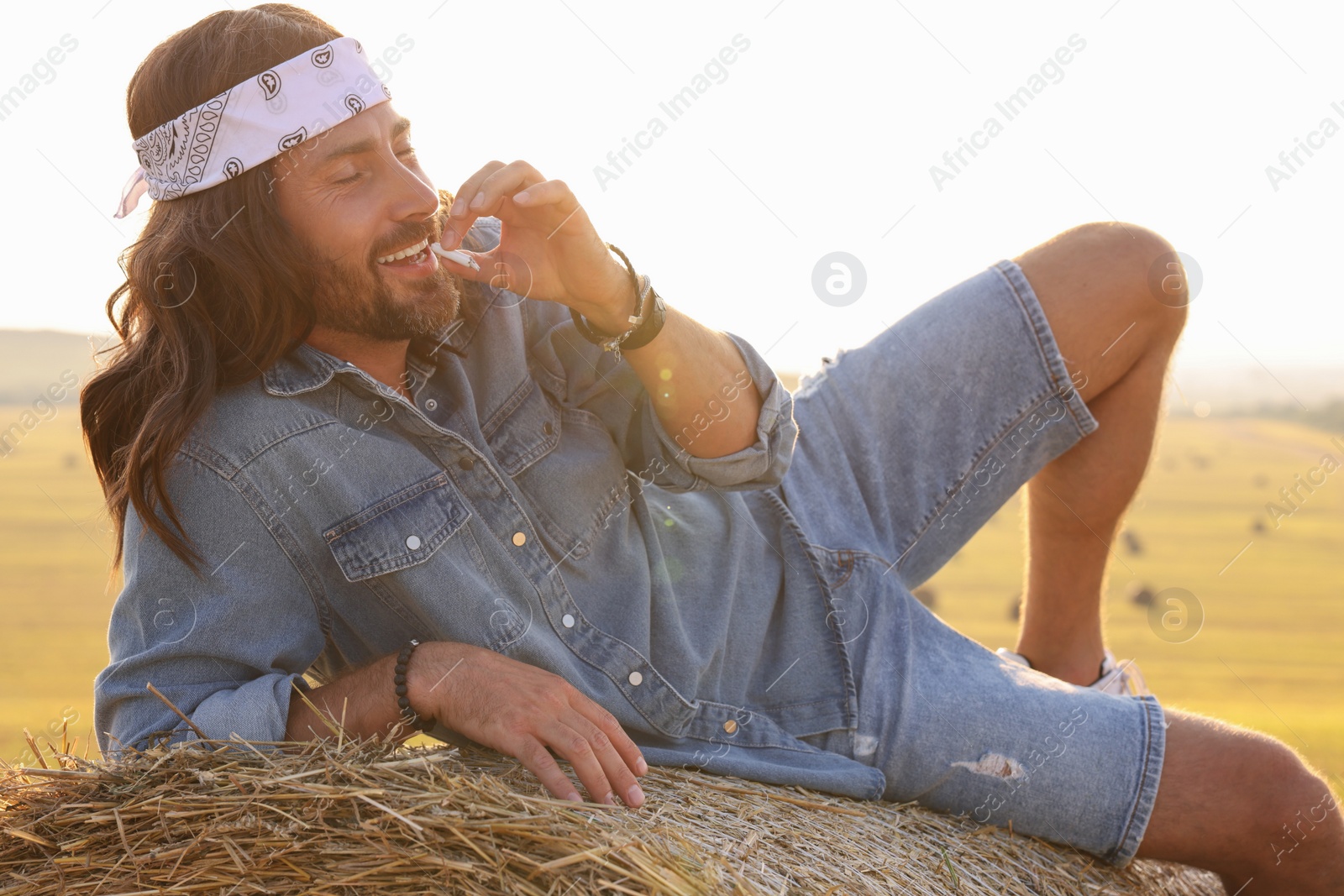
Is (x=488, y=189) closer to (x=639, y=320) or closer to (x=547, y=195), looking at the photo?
(x=547, y=195)

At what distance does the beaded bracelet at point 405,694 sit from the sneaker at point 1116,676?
150cm

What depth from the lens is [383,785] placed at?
171 cm

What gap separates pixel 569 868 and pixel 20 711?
12023 millimetres

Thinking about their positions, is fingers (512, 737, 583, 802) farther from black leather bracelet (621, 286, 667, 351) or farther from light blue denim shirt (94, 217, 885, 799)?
black leather bracelet (621, 286, 667, 351)

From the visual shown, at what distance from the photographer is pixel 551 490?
2.31 metres

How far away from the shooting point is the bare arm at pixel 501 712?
1769 millimetres

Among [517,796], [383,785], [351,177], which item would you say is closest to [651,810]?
[517,796]

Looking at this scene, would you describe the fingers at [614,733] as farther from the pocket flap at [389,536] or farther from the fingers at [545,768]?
the pocket flap at [389,536]

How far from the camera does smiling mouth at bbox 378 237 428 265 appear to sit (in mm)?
2281

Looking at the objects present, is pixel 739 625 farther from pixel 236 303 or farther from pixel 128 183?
pixel 128 183

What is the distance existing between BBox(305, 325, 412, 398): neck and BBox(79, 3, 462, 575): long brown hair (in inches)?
2.9

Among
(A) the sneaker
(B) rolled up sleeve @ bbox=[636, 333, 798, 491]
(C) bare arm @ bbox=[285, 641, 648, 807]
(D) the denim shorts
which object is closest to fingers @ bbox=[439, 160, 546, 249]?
(B) rolled up sleeve @ bbox=[636, 333, 798, 491]

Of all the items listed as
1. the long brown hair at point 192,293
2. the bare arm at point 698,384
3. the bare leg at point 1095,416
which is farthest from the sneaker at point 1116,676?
the long brown hair at point 192,293

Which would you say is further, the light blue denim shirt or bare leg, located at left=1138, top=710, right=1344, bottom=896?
bare leg, located at left=1138, top=710, right=1344, bottom=896
